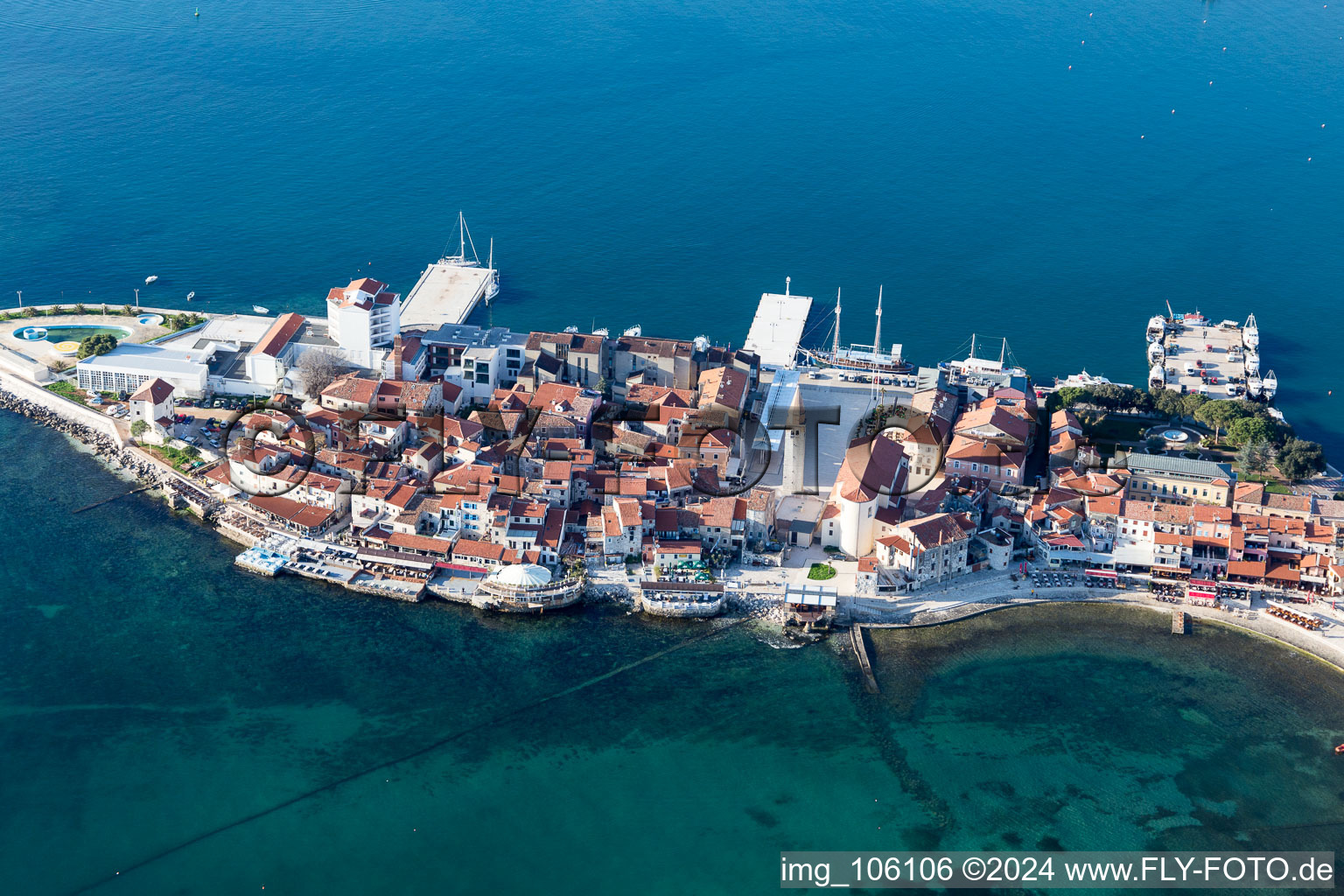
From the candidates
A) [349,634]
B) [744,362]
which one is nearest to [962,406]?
[744,362]

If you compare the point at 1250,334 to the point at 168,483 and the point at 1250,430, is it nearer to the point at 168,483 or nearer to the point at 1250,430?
the point at 1250,430

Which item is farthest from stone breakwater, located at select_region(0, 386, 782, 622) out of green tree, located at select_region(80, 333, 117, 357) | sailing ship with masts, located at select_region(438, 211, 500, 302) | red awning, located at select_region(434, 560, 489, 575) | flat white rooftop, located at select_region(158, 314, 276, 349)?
sailing ship with masts, located at select_region(438, 211, 500, 302)

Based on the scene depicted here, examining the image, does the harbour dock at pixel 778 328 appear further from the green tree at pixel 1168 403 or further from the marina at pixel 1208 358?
the marina at pixel 1208 358

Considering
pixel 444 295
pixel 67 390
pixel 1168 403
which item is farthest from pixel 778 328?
pixel 67 390

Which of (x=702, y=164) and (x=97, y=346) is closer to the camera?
(x=97, y=346)

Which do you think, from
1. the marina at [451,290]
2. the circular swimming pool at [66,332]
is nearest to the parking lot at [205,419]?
the circular swimming pool at [66,332]

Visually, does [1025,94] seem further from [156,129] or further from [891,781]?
[891,781]
